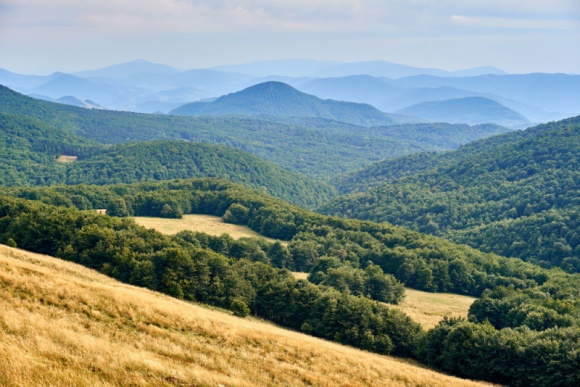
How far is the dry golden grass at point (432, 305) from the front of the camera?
69.4 m

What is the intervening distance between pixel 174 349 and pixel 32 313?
804 centimetres

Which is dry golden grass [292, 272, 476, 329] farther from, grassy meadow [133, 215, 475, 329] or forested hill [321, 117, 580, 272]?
forested hill [321, 117, 580, 272]

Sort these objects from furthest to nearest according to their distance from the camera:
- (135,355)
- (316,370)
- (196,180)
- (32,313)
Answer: (196,180) → (316,370) → (32,313) → (135,355)

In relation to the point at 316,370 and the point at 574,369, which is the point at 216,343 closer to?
the point at 316,370

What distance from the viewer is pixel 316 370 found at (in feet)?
90.0

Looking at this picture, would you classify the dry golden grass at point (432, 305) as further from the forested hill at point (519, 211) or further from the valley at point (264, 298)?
the forested hill at point (519, 211)

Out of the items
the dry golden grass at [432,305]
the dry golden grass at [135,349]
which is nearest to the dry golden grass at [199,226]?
the dry golden grass at [432,305]

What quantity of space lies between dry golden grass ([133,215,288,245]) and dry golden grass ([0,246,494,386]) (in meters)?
77.7

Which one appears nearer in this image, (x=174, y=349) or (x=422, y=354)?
(x=174, y=349)

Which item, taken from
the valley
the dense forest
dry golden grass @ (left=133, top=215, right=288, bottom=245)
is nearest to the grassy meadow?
dry golden grass @ (left=133, top=215, right=288, bottom=245)

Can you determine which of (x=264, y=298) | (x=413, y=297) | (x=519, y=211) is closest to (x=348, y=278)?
(x=413, y=297)

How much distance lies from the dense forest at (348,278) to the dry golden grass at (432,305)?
4.01 m

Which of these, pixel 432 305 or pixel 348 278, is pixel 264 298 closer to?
pixel 348 278

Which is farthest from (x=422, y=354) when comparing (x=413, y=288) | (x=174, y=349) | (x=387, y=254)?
(x=387, y=254)
